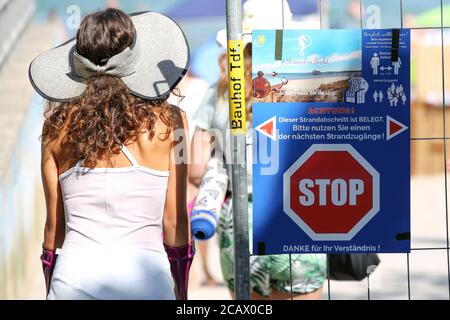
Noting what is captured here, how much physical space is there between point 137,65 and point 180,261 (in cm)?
64

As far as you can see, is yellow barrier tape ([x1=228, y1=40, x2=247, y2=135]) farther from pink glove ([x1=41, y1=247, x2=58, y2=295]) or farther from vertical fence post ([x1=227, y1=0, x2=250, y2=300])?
pink glove ([x1=41, y1=247, x2=58, y2=295])

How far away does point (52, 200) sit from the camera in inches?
116

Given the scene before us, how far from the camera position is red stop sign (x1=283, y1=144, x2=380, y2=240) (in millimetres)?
3297

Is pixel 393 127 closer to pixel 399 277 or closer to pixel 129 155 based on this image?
pixel 129 155

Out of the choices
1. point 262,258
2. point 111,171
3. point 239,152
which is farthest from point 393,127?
point 111,171

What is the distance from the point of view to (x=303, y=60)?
3.26 m

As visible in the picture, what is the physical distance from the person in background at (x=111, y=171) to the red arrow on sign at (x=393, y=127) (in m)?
0.75

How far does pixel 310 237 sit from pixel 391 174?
359 mm

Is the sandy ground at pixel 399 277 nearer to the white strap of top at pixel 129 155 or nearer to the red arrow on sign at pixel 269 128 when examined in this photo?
the red arrow on sign at pixel 269 128

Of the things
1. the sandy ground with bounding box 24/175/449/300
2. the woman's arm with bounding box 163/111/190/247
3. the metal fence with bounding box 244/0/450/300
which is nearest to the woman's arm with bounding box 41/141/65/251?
the woman's arm with bounding box 163/111/190/247

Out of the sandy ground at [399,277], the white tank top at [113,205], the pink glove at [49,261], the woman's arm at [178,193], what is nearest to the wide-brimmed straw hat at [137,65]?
the woman's arm at [178,193]

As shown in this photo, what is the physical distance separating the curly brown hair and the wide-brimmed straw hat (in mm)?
Result: 26

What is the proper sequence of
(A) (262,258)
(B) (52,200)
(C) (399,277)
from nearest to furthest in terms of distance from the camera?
1. (B) (52,200)
2. (A) (262,258)
3. (C) (399,277)
